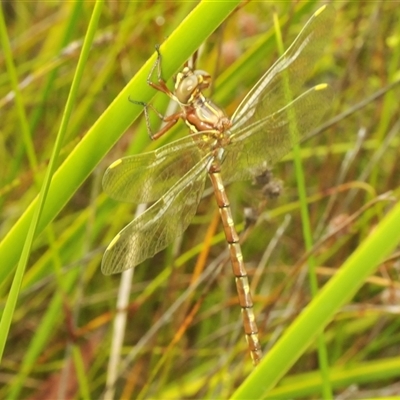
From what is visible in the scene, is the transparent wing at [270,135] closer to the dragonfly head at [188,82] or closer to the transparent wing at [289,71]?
the transparent wing at [289,71]

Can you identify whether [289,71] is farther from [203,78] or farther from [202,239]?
[202,239]

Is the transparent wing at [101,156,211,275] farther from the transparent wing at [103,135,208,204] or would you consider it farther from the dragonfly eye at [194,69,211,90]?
the dragonfly eye at [194,69,211,90]

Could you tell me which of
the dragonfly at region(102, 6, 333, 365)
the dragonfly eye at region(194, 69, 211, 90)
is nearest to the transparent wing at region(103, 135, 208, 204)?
the dragonfly at region(102, 6, 333, 365)

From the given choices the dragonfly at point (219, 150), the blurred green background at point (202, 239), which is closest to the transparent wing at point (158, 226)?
the dragonfly at point (219, 150)

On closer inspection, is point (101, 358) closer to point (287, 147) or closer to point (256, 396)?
point (287, 147)

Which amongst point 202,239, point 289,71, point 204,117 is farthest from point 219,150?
point 202,239

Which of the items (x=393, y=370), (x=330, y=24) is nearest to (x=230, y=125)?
(x=330, y=24)
